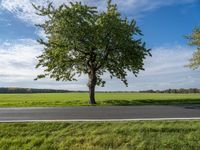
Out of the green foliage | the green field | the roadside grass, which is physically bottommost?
the roadside grass

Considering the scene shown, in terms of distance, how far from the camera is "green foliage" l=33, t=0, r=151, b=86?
3033 centimetres

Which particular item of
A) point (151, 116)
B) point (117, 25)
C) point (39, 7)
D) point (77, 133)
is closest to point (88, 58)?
point (117, 25)

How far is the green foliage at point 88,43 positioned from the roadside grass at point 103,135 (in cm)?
1707

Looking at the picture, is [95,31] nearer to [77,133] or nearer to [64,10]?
[64,10]

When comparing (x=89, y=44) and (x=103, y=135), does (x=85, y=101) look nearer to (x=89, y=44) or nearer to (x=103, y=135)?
(x=89, y=44)

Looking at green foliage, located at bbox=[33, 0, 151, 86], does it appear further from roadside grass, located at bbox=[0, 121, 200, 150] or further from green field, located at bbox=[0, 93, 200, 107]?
roadside grass, located at bbox=[0, 121, 200, 150]

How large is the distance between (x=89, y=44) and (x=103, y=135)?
→ 60.7 ft

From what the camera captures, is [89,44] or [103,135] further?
[89,44]

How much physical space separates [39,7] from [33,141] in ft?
70.5

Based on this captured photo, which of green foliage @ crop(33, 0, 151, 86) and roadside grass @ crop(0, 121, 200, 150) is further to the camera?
green foliage @ crop(33, 0, 151, 86)

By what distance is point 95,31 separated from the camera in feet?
100

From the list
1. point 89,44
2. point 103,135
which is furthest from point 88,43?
point 103,135

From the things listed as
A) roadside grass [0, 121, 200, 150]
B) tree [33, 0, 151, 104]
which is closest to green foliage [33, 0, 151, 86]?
tree [33, 0, 151, 104]

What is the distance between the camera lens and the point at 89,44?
3036 cm
